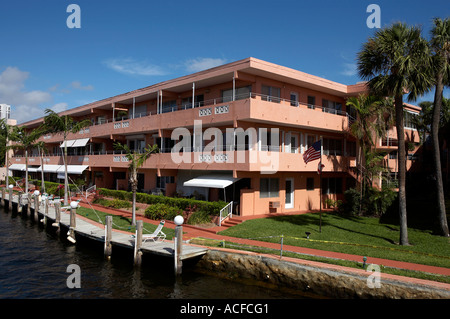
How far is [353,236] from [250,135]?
911cm

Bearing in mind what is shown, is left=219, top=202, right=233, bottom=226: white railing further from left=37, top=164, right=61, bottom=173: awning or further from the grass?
left=37, top=164, right=61, bottom=173: awning

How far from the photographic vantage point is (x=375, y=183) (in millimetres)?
26047

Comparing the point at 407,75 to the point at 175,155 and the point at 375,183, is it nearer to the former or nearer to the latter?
the point at 375,183

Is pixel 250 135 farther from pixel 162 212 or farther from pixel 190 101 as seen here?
pixel 190 101

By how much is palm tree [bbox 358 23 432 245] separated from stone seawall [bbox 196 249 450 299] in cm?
611

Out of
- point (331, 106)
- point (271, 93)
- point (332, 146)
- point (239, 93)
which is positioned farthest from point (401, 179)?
point (331, 106)

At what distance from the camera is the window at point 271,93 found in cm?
2489

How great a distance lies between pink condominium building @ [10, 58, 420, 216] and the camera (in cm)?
2319

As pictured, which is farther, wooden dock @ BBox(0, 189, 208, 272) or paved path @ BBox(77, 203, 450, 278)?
wooden dock @ BBox(0, 189, 208, 272)

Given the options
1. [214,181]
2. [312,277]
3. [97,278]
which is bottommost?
[97,278]

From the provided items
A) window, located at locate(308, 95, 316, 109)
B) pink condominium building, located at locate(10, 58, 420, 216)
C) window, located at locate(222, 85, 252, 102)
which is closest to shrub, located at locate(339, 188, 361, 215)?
pink condominium building, located at locate(10, 58, 420, 216)

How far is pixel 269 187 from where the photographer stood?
25.1 m

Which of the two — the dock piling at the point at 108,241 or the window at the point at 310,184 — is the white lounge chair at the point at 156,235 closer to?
the dock piling at the point at 108,241

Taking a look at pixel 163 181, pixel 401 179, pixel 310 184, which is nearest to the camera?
pixel 401 179
